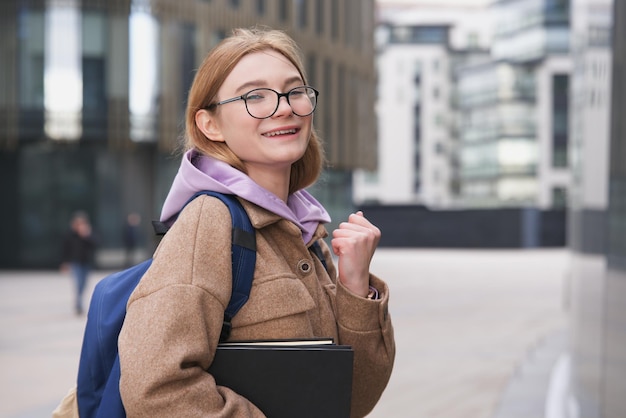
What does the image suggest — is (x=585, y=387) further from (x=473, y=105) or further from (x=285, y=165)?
(x=473, y=105)

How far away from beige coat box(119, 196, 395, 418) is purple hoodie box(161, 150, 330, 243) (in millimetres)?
28

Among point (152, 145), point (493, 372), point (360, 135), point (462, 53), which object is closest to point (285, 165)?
point (493, 372)

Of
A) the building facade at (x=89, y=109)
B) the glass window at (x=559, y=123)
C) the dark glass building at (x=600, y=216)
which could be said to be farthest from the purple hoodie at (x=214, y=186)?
the glass window at (x=559, y=123)

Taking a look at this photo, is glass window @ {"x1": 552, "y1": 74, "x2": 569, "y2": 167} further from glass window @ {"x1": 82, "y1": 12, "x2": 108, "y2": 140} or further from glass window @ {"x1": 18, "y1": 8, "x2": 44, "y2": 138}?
Answer: glass window @ {"x1": 18, "y1": 8, "x2": 44, "y2": 138}

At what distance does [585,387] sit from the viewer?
5977 millimetres

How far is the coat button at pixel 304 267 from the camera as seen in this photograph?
7.02 ft

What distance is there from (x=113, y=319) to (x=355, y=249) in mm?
558

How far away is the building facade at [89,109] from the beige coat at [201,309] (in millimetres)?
25755

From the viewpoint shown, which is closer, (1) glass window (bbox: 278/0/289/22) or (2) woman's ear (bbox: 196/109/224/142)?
(2) woman's ear (bbox: 196/109/224/142)

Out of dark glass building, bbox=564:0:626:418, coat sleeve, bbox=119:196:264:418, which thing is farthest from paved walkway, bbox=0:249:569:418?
coat sleeve, bbox=119:196:264:418

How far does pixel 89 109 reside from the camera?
28.3 metres

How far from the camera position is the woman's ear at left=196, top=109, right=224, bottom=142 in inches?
85.6

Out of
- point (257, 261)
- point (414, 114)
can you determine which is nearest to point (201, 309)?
point (257, 261)

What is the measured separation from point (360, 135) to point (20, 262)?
16533mm
